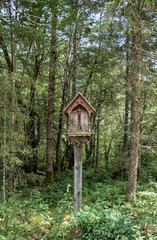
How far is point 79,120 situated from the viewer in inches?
179

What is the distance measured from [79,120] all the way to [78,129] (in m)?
0.23

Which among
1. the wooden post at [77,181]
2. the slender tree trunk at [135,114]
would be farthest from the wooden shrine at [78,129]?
the slender tree trunk at [135,114]

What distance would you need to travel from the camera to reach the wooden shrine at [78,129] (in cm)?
443

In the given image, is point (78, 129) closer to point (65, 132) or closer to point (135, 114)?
point (65, 132)

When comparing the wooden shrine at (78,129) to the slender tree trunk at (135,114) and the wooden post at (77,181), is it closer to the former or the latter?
the wooden post at (77,181)

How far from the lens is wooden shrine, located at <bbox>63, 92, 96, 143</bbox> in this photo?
443 centimetres

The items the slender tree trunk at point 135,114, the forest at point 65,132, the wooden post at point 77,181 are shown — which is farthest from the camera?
the slender tree trunk at point 135,114

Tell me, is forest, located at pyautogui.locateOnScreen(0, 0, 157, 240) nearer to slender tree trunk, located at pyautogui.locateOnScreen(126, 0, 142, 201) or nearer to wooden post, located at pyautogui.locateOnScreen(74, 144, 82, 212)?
slender tree trunk, located at pyautogui.locateOnScreen(126, 0, 142, 201)

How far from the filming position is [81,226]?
3.78m

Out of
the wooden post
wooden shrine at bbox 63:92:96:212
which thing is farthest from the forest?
wooden shrine at bbox 63:92:96:212

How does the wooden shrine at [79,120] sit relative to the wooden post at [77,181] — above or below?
above

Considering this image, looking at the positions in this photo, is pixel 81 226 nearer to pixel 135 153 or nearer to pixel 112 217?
pixel 112 217

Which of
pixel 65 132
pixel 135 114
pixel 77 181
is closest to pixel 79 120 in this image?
pixel 65 132

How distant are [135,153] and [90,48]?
22.9 feet
